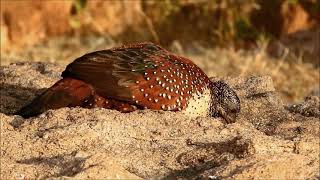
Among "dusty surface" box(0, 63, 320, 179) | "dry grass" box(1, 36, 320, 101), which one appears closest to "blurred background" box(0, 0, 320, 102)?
"dry grass" box(1, 36, 320, 101)

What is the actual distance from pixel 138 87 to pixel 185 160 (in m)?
0.83

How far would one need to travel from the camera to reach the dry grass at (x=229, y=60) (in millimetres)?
8508

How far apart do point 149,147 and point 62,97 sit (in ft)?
2.86

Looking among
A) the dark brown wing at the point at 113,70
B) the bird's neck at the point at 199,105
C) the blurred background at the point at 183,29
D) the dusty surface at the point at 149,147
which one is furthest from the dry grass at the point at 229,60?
the dusty surface at the point at 149,147

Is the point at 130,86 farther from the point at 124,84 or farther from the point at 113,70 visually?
the point at 113,70

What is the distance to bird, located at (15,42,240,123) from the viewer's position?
15.8 feet

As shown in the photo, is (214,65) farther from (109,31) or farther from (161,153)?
(161,153)

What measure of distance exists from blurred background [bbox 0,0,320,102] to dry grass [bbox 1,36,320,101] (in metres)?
0.01

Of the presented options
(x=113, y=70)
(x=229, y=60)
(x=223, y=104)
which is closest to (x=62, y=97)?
(x=113, y=70)

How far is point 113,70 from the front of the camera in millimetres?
4852

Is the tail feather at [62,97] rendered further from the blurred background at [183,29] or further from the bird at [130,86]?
the blurred background at [183,29]

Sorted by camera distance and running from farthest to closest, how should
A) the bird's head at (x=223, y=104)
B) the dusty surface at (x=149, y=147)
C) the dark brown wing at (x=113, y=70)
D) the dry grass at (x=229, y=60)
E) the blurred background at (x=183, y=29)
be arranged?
1. the blurred background at (x=183, y=29)
2. the dry grass at (x=229, y=60)
3. the bird's head at (x=223, y=104)
4. the dark brown wing at (x=113, y=70)
5. the dusty surface at (x=149, y=147)

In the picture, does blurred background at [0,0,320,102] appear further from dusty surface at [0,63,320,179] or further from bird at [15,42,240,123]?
dusty surface at [0,63,320,179]

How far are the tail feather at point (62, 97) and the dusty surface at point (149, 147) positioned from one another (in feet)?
0.76
